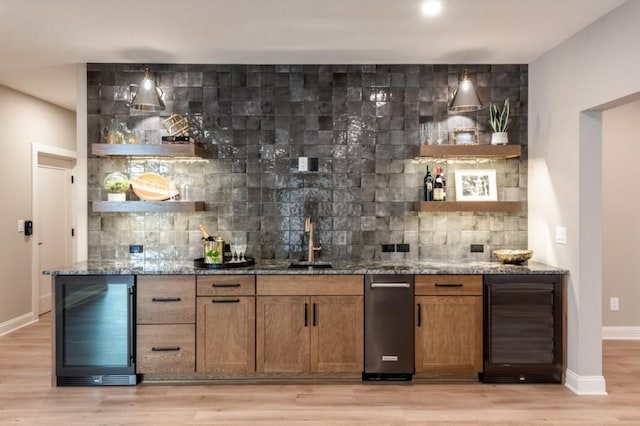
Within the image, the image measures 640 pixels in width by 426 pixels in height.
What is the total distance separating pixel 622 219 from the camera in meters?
4.60

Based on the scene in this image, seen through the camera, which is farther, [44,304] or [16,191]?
[44,304]

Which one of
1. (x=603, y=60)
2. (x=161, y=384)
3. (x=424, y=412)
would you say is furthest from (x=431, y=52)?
(x=161, y=384)

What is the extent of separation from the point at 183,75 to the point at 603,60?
330 centimetres

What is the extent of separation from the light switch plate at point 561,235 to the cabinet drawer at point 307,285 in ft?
5.26

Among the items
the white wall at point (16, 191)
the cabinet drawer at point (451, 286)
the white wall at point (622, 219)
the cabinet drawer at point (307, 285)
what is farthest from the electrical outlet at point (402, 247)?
the white wall at point (16, 191)

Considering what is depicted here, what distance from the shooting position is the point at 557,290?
11.3 feet

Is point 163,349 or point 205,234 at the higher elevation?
point 205,234

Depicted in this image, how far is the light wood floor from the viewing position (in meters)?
2.90

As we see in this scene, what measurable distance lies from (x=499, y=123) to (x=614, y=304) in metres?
2.32

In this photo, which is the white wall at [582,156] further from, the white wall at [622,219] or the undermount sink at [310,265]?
the undermount sink at [310,265]

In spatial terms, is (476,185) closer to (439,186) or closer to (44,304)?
(439,186)

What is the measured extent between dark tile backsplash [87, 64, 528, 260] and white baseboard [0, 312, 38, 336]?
174cm

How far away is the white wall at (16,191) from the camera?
4816mm

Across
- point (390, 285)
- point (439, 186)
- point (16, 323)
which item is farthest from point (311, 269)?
point (16, 323)
